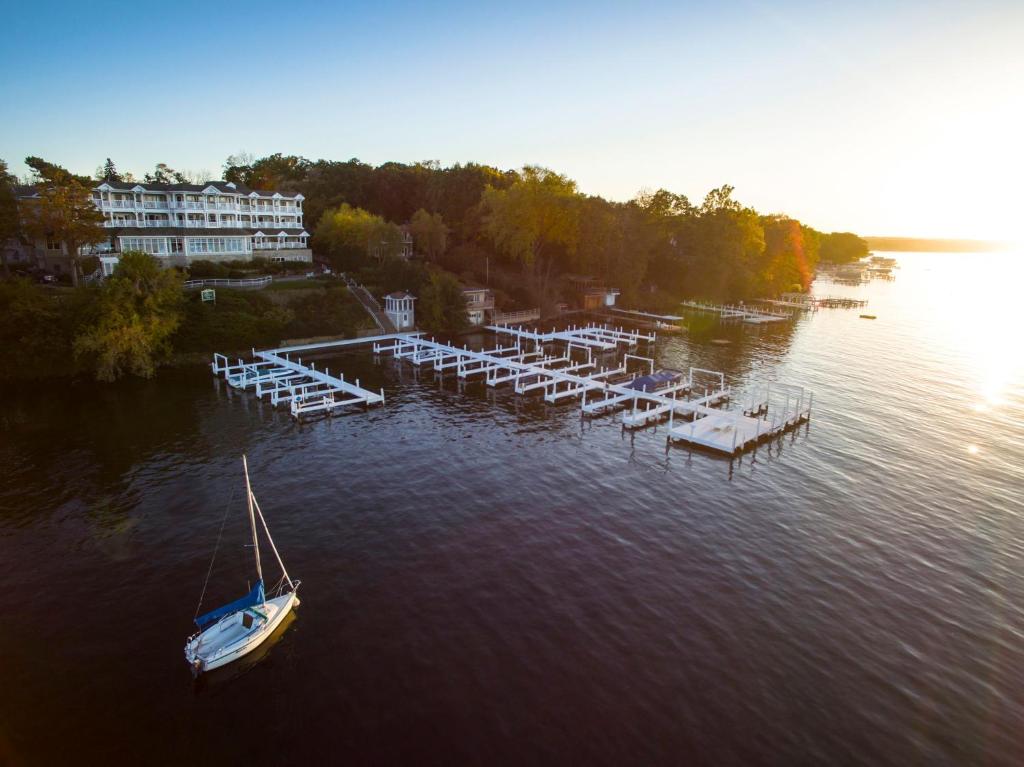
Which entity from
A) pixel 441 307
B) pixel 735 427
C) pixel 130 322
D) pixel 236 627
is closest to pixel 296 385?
pixel 130 322

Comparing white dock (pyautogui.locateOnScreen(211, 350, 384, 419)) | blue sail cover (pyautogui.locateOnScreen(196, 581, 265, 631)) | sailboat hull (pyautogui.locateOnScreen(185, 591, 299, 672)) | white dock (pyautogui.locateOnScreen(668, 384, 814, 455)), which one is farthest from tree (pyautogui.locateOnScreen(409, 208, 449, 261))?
blue sail cover (pyautogui.locateOnScreen(196, 581, 265, 631))

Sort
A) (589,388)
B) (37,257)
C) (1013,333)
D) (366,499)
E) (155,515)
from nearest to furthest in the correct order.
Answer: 1. (155,515)
2. (366,499)
3. (589,388)
4. (37,257)
5. (1013,333)

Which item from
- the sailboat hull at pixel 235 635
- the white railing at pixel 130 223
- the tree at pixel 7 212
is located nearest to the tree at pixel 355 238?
the white railing at pixel 130 223

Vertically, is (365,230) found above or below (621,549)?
above

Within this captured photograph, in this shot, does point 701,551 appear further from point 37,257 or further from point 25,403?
point 37,257

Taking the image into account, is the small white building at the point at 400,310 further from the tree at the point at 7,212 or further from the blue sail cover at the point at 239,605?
the blue sail cover at the point at 239,605

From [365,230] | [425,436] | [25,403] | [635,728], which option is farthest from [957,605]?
[365,230]
